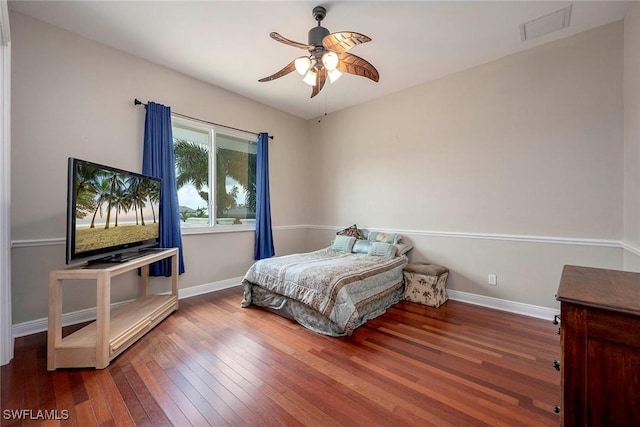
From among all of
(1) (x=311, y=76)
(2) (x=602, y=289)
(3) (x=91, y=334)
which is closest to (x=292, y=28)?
(1) (x=311, y=76)

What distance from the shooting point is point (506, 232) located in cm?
307

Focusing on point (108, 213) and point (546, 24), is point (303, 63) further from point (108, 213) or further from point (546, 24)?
point (546, 24)

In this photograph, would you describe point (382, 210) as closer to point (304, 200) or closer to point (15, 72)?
point (304, 200)

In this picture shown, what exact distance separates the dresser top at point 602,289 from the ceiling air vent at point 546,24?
7.91ft

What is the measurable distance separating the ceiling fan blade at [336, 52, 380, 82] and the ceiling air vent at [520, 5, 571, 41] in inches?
62.3

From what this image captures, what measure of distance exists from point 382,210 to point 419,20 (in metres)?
2.43

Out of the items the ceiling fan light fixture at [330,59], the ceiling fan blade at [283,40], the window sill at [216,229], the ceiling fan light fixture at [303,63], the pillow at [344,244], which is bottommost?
the pillow at [344,244]

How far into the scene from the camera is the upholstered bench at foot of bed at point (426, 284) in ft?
10.5

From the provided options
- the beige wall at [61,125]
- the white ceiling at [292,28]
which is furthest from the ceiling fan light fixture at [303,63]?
the beige wall at [61,125]

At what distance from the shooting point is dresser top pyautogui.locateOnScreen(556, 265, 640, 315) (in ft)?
3.05

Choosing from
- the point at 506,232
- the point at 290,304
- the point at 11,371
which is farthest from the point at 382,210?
the point at 11,371

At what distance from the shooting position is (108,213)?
7.60 ft

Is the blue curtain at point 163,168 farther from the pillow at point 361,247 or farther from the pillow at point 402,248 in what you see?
the pillow at point 402,248

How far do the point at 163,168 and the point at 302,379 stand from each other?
286 centimetres
